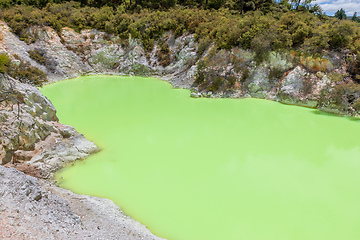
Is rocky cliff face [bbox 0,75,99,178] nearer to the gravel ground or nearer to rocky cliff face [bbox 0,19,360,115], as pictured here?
the gravel ground

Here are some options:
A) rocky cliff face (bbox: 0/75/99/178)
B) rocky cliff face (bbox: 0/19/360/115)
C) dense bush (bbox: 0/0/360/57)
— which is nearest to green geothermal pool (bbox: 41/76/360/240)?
rocky cliff face (bbox: 0/75/99/178)

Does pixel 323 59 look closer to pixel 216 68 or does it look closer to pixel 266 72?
pixel 266 72

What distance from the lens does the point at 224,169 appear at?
898cm

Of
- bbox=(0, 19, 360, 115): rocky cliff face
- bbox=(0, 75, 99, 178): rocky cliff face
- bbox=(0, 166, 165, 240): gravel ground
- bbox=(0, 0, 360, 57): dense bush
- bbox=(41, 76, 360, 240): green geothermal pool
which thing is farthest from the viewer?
bbox=(0, 0, 360, 57): dense bush

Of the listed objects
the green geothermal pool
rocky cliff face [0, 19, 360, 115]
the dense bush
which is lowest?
the green geothermal pool

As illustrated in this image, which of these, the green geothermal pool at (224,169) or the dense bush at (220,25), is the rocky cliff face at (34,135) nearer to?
the green geothermal pool at (224,169)

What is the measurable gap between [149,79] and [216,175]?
16.8m

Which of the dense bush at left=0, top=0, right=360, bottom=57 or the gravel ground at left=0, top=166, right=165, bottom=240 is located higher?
the dense bush at left=0, top=0, right=360, bottom=57

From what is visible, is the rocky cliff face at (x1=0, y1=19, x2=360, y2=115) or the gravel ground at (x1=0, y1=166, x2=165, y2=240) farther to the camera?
the rocky cliff face at (x1=0, y1=19, x2=360, y2=115)

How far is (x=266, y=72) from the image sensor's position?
18578 mm

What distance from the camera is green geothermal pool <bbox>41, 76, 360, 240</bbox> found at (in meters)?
6.55

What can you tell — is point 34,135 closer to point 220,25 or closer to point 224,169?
point 224,169

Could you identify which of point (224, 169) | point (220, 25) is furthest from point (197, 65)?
point (224, 169)

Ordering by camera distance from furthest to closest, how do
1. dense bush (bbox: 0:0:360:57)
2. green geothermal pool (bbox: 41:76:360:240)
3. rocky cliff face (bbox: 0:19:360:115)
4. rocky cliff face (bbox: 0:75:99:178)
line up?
dense bush (bbox: 0:0:360:57) < rocky cliff face (bbox: 0:19:360:115) < rocky cliff face (bbox: 0:75:99:178) < green geothermal pool (bbox: 41:76:360:240)
